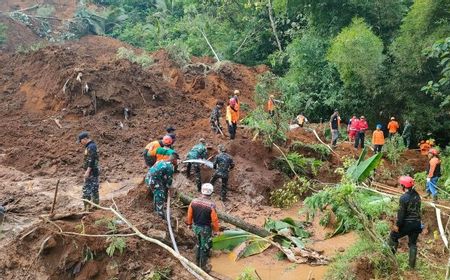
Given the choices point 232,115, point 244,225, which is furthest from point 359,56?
point 244,225

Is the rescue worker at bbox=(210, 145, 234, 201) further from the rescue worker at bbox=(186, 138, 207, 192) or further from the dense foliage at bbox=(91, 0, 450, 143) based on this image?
the dense foliage at bbox=(91, 0, 450, 143)

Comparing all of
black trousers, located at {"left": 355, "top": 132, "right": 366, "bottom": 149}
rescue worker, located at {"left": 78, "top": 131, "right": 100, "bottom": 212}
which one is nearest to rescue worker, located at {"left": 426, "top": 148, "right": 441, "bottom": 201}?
black trousers, located at {"left": 355, "top": 132, "right": 366, "bottom": 149}

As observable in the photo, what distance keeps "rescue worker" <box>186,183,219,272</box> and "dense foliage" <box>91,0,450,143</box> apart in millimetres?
6783

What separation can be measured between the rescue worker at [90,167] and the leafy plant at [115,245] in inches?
69.4

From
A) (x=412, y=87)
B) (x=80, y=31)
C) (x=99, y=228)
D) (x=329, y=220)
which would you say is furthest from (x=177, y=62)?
(x=99, y=228)

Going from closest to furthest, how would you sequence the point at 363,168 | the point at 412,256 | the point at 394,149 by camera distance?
the point at 412,256 < the point at 363,168 < the point at 394,149

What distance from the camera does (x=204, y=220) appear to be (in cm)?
787

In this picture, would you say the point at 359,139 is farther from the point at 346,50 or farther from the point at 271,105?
the point at 271,105

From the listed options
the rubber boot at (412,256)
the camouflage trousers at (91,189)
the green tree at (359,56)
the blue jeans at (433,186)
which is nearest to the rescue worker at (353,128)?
the green tree at (359,56)

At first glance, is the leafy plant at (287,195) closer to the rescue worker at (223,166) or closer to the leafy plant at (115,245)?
the rescue worker at (223,166)

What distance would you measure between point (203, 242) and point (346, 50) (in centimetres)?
1212

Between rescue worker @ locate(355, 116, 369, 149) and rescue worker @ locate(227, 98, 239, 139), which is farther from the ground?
rescue worker @ locate(227, 98, 239, 139)

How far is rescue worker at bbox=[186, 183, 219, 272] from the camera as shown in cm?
784

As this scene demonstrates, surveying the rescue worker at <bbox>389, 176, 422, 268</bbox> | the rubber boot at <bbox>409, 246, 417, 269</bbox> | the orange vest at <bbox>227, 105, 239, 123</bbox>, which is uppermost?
the rescue worker at <bbox>389, 176, 422, 268</bbox>
